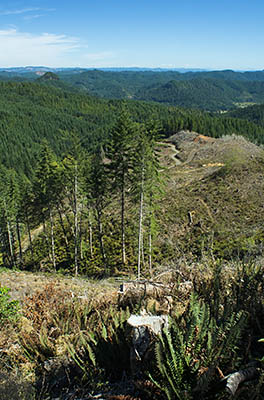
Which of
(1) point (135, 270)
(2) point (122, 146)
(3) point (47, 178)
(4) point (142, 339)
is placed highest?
(4) point (142, 339)

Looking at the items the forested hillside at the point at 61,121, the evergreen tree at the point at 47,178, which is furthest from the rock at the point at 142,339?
the forested hillside at the point at 61,121

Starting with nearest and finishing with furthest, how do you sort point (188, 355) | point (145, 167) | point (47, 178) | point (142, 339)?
point (188, 355) → point (142, 339) → point (145, 167) → point (47, 178)

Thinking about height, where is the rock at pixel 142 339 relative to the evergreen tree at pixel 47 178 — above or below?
above

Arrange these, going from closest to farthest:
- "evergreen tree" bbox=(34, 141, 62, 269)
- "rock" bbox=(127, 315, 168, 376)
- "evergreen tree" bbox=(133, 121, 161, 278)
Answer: "rock" bbox=(127, 315, 168, 376) → "evergreen tree" bbox=(133, 121, 161, 278) → "evergreen tree" bbox=(34, 141, 62, 269)

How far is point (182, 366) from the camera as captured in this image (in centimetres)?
228

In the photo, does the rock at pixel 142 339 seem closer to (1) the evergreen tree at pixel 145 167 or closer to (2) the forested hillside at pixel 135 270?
(2) the forested hillside at pixel 135 270

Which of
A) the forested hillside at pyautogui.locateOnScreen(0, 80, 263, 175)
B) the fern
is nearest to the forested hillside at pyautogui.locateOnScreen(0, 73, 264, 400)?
the fern

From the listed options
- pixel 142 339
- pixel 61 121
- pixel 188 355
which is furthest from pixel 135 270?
pixel 61 121

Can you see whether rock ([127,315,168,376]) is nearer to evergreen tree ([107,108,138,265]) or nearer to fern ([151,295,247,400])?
fern ([151,295,247,400])

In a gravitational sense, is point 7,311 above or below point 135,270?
above

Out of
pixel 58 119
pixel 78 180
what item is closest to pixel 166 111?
pixel 58 119

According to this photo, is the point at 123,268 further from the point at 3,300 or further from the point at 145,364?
the point at 145,364

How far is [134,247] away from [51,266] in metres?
8.27

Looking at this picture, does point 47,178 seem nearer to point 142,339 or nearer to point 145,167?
point 145,167
